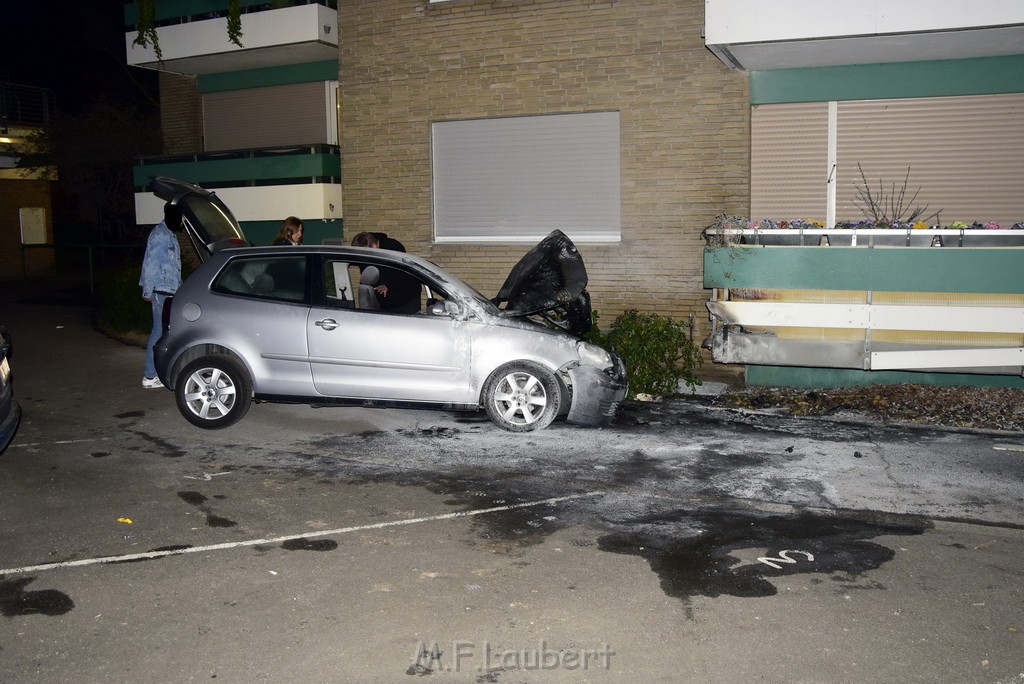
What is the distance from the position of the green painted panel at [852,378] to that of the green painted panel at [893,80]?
3.33m

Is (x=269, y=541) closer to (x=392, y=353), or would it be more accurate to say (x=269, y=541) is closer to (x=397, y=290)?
(x=392, y=353)

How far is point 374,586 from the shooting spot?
17.1 ft

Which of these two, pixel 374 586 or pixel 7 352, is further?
pixel 7 352

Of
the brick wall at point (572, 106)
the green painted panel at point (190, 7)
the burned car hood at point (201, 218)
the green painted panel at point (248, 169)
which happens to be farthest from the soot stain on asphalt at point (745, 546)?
the green painted panel at point (190, 7)

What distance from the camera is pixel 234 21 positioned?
1526 cm

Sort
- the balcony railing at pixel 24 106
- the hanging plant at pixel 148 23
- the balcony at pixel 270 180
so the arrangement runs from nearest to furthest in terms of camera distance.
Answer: the balcony at pixel 270 180, the hanging plant at pixel 148 23, the balcony railing at pixel 24 106

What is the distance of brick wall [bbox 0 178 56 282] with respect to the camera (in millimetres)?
28141

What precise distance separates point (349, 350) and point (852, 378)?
588 centimetres

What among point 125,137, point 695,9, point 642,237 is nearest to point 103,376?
point 642,237

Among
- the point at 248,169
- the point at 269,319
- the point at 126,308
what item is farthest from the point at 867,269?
the point at 126,308

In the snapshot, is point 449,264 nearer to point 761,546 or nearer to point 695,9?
point 695,9

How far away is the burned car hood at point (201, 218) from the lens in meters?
9.53

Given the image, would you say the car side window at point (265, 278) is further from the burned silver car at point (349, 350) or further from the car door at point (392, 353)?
the car door at point (392, 353)

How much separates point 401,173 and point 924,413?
26.2 ft
